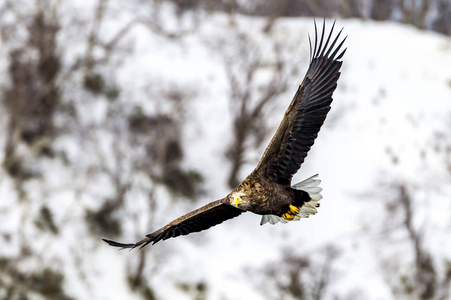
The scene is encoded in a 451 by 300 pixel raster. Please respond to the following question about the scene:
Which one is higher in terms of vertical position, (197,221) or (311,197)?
(197,221)

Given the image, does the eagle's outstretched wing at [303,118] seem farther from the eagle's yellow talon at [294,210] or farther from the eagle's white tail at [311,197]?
the eagle's white tail at [311,197]

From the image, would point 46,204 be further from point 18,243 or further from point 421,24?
point 421,24

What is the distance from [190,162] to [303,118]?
48.1ft

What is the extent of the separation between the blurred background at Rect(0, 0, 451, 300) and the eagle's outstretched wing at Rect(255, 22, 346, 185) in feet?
35.2

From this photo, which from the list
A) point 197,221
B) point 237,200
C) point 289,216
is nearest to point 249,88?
point 197,221

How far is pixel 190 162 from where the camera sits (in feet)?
69.7

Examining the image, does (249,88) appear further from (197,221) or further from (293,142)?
(293,142)

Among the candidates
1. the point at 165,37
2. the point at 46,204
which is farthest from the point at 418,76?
the point at 46,204

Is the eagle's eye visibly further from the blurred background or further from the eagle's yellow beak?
the blurred background

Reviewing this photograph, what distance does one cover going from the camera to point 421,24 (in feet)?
118

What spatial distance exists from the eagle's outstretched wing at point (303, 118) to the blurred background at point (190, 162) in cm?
1074

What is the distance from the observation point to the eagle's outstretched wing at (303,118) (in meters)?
6.56

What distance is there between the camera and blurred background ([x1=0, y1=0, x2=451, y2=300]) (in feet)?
57.3

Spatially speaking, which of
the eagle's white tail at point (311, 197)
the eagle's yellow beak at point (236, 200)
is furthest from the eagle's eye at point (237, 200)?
the eagle's white tail at point (311, 197)
